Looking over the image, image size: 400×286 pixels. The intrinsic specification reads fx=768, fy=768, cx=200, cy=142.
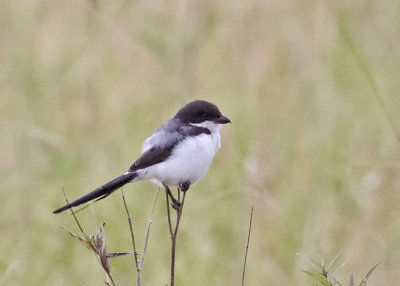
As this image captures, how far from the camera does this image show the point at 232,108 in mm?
3578

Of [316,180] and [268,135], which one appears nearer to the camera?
[316,180]

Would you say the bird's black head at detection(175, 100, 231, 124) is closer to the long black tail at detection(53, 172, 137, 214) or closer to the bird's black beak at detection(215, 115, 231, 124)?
the bird's black beak at detection(215, 115, 231, 124)

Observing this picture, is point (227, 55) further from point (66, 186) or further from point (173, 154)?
point (173, 154)

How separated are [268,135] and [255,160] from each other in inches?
7.5

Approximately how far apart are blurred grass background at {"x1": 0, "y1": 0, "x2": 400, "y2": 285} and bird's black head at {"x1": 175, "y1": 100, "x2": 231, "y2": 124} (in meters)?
0.26

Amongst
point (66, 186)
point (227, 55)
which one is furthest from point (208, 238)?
point (227, 55)

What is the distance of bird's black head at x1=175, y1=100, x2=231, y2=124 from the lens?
2754 millimetres

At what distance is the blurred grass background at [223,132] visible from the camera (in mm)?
3217

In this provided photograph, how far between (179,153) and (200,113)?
0.77 ft

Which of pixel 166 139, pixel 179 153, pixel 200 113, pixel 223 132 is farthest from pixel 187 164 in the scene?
pixel 223 132

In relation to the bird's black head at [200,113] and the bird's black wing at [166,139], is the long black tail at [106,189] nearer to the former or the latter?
the bird's black wing at [166,139]

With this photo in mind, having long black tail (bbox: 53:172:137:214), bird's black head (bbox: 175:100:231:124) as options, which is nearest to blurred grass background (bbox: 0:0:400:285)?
bird's black head (bbox: 175:100:231:124)

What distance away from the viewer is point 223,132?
3.54 m

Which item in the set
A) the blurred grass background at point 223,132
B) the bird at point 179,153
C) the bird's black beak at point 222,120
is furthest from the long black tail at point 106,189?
the blurred grass background at point 223,132
